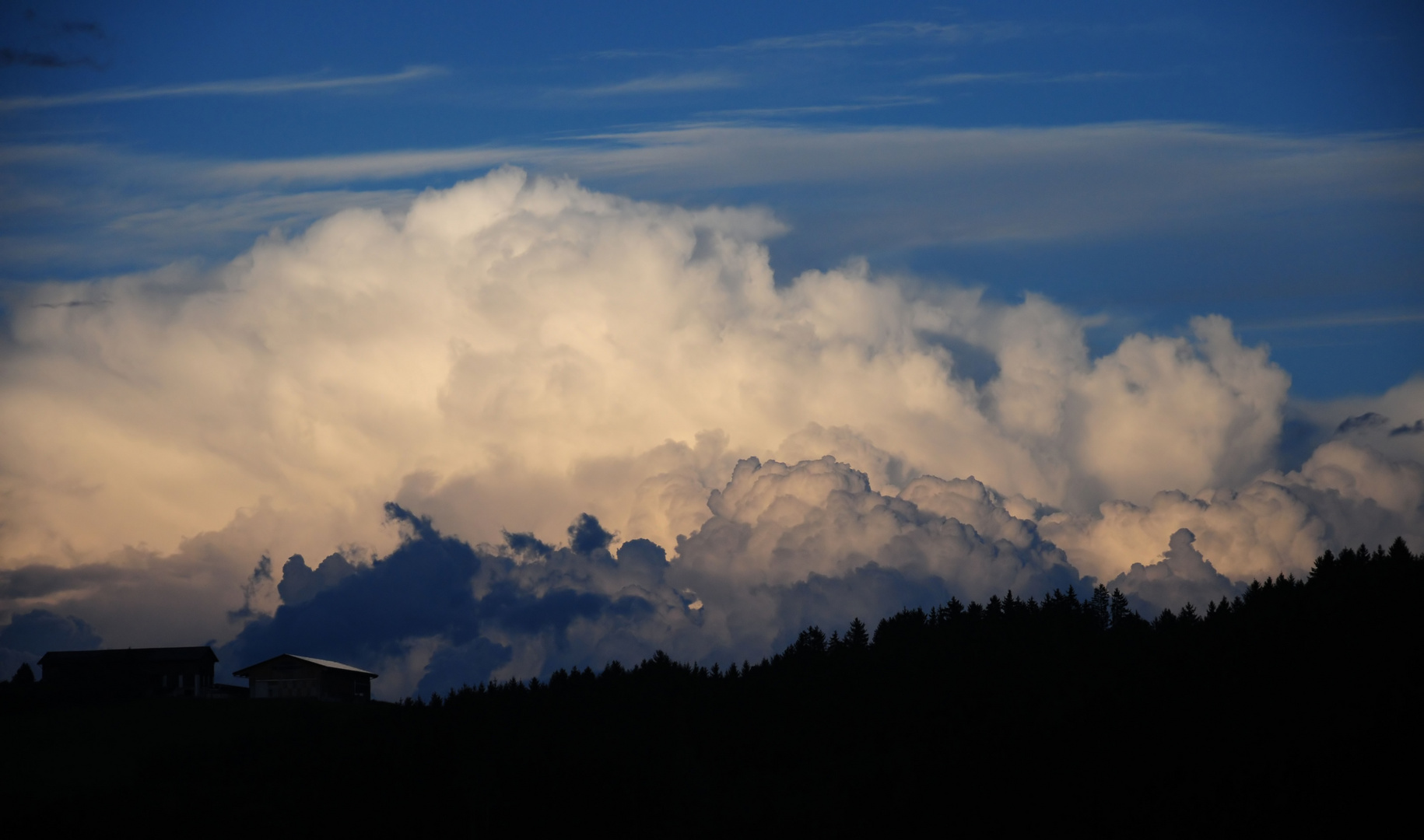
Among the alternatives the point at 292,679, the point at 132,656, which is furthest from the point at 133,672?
the point at 292,679

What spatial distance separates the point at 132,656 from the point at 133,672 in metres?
2.75

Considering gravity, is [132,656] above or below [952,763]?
above

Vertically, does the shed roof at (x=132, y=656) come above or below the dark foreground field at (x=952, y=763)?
above

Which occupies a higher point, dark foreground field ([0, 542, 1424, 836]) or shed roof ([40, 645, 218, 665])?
shed roof ([40, 645, 218, 665])

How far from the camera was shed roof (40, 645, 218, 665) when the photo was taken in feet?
607

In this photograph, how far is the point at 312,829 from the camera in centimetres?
18375

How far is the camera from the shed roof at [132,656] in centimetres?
18488

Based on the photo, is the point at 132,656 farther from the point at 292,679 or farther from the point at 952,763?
the point at 952,763

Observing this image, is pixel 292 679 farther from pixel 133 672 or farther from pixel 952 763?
pixel 952 763

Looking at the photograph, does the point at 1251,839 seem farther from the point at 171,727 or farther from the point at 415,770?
the point at 171,727

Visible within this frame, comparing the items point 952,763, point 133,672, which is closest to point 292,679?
point 133,672

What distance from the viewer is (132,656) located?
607 ft

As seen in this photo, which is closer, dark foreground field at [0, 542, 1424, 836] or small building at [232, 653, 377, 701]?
dark foreground field at [0, 542, 1424, 836]

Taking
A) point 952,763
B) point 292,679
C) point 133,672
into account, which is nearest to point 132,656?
point 133,672
